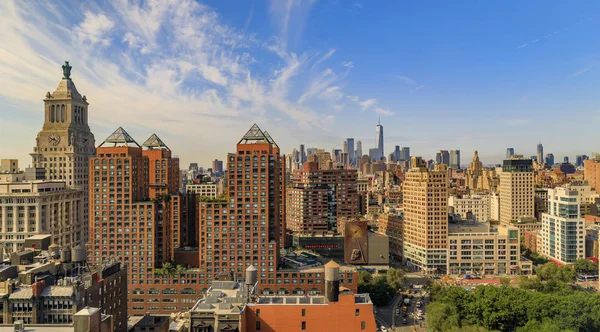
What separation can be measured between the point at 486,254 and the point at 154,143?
87.0 meters

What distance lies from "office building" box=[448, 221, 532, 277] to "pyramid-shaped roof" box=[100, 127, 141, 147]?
79885 mm

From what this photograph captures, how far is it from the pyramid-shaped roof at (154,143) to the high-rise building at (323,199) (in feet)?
178

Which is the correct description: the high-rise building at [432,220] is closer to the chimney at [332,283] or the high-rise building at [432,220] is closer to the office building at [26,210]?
the chimney at [332,283]

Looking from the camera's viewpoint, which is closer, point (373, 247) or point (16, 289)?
point (16, 289)

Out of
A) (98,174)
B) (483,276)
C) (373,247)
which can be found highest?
(98,174)

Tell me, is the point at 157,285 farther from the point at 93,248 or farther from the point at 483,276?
the point at 483,276

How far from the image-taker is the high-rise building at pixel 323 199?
6048 inches

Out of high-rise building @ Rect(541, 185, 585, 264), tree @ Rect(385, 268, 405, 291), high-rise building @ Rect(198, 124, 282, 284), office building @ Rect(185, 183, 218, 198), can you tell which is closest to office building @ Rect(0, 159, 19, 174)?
high-rise building @ Rect(198, 124, 282, 284)

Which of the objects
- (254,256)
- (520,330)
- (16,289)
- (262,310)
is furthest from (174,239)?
(520,330)

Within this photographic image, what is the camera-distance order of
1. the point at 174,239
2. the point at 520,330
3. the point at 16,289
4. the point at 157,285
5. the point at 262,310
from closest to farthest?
the point at 262,310, the point at 16,289, the point at 520,330, the point at 157,285, the point at 174,239

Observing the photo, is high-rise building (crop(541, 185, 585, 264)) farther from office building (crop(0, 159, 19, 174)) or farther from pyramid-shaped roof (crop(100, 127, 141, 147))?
office building (crop(0, 159, 19, 174))

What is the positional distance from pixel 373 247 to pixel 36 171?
8310 cm

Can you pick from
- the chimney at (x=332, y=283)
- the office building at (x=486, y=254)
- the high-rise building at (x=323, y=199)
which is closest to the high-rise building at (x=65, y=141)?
the high-rise building at (x=323, y=199)

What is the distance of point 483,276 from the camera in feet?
379
